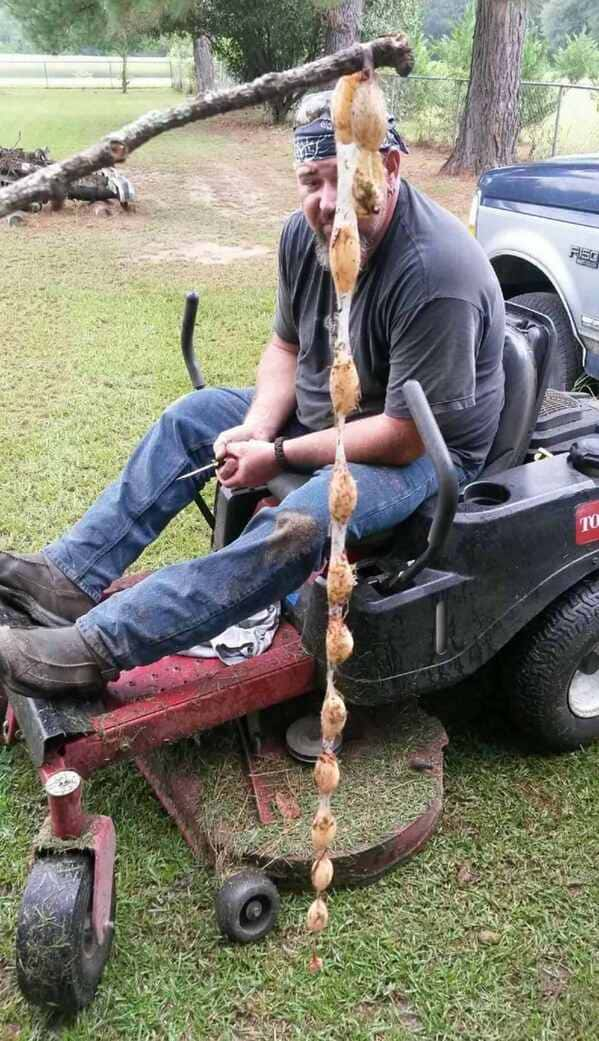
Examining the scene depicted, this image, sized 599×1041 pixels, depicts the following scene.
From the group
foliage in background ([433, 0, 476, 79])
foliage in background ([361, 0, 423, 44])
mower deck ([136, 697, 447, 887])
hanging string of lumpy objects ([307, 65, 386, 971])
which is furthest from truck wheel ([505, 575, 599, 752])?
foliage in background ([361, 0, 423, 44])

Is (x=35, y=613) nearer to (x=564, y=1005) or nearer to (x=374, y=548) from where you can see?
(x=374, y=548)

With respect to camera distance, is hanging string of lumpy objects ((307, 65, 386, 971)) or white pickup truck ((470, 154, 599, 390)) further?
white pickup truck ((470, 154, 599, 390))

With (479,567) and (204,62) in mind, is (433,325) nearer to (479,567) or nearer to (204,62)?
(479,567)

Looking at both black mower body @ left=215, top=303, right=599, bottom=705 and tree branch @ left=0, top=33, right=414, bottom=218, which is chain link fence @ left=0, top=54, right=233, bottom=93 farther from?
tree branch @ left=0, top=33, right=414, bottom=218

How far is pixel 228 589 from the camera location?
2055 mm

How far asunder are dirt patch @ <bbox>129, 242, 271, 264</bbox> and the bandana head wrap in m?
6.69

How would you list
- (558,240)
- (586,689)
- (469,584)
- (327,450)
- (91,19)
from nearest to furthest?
(469,584), (327,450), (586,689), (558,240), (91,19)

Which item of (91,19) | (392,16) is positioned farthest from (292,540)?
(392,16)

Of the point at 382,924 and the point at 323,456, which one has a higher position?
the point at 323,456

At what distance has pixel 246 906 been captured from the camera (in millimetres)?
1976

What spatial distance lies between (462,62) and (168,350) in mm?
16745

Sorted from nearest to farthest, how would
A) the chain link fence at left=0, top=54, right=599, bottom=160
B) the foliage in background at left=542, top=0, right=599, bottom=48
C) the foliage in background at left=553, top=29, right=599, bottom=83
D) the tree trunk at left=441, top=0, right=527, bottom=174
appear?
the tree trunk at left=441, top=0, right=527, bottom=174, the chain link fence at left=0, top=54, right=599, bottom=160, the foliage in background at left=553, top=29, right=599, bottom=83, the foliage in background at left=542, top=0, right=599, bottom=48

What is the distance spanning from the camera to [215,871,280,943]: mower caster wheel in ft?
6.43

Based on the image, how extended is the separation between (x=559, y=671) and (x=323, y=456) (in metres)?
0.83
